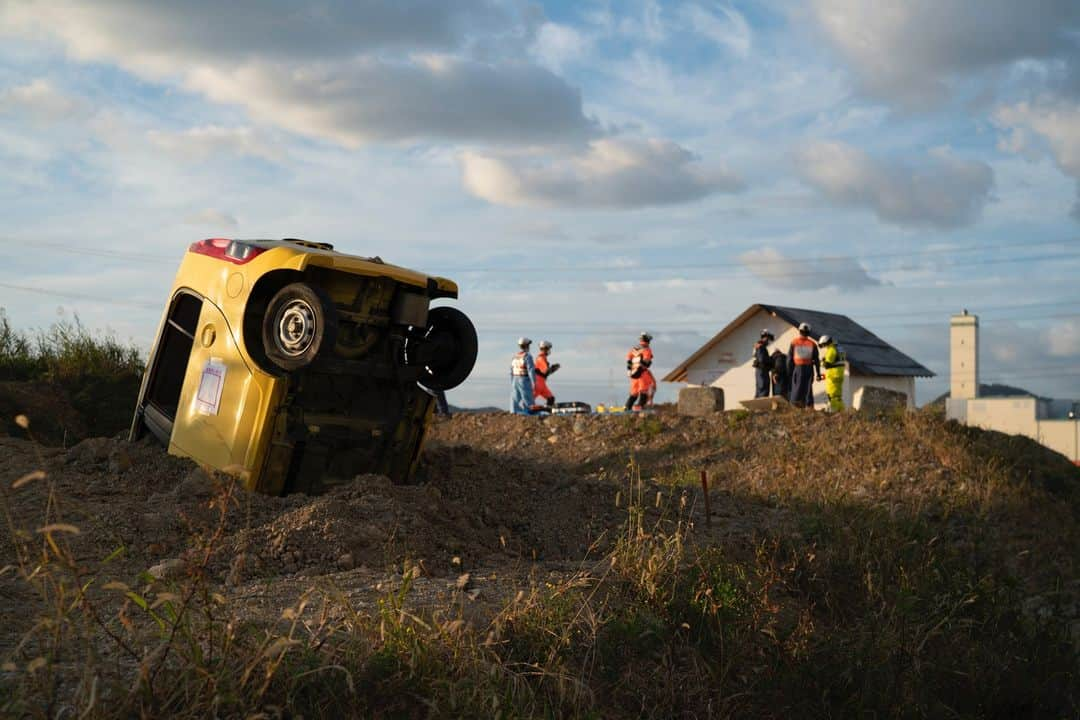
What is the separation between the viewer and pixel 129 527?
682cm

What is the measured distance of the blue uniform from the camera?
76.9 feet

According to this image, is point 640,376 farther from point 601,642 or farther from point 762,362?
point 601,642

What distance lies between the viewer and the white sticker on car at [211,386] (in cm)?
808

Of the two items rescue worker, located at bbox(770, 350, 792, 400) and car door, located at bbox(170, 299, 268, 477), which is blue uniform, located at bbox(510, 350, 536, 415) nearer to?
rescue worker, located at bbox(770, 350, 792, 400)

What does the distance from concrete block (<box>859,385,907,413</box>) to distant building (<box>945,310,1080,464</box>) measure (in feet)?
87.5

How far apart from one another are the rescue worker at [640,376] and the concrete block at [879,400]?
4454mm

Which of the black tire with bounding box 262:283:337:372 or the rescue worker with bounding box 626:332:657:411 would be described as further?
the rescue worker with bounding box 626:332:657:411

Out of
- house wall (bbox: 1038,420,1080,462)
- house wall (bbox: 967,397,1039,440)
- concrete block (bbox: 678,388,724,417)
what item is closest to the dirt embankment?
concrete block (bbox: 678,388,724,417)

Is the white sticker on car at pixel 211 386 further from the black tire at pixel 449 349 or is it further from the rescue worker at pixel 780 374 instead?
the rescue worker at pixel 780 374

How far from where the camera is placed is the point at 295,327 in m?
7.61

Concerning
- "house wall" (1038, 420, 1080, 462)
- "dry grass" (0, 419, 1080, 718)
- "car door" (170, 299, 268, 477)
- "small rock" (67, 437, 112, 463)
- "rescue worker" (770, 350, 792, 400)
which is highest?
"house wall" (1038, 420, 1080, 462)

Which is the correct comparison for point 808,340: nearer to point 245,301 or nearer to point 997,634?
point 997,634

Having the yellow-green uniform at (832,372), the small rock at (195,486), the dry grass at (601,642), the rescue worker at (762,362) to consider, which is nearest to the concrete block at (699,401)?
the yellow-green uniform at (832,372)

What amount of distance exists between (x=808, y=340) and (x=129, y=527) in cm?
1667
